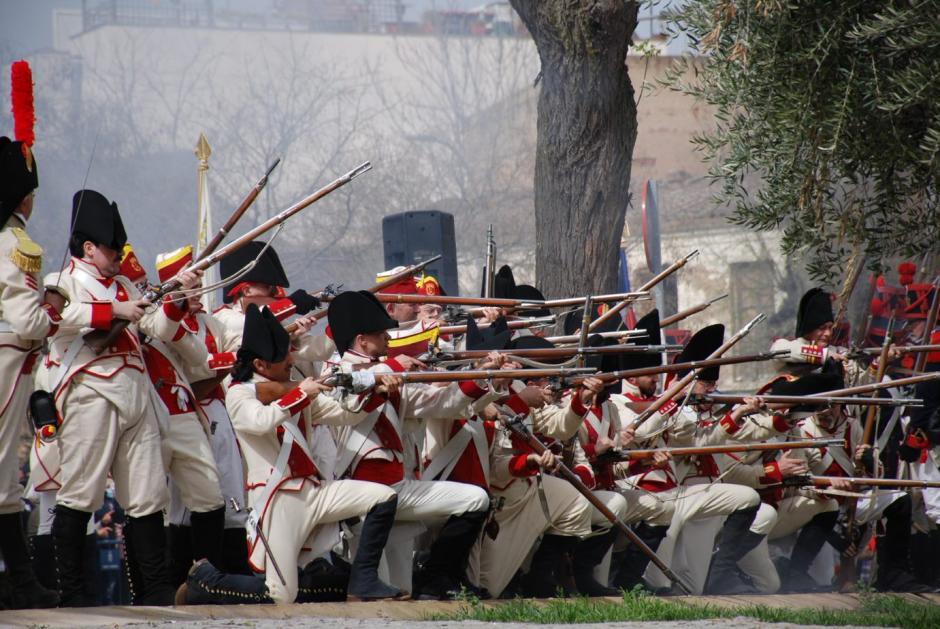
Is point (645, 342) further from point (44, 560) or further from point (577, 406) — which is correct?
point (44, 560)

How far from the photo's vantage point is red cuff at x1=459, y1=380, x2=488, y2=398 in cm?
745

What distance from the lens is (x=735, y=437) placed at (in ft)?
30.6

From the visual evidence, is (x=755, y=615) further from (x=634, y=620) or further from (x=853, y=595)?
(x=853, y=595)

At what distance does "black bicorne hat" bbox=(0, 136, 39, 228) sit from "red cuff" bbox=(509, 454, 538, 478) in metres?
2.93

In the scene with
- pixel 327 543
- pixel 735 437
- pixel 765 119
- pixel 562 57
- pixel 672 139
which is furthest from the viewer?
pixel 672 139

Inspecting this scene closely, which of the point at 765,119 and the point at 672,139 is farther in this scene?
the point at 672,139

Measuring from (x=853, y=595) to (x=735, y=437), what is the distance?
3.81ft

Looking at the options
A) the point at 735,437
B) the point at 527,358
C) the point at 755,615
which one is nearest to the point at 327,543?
the point at 527,358

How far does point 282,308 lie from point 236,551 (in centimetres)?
134

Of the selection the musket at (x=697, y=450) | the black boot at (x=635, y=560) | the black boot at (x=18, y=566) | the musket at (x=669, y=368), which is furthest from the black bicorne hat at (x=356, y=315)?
the black boot at (x=635, y=560)

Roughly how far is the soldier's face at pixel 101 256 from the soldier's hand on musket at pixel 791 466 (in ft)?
15.3

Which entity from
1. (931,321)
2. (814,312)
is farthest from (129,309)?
(931,321)

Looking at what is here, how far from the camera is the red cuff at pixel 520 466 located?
8195 mm

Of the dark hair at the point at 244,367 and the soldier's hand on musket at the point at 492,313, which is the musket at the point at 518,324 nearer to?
the soldier's hand on musket at the point at 492,313
